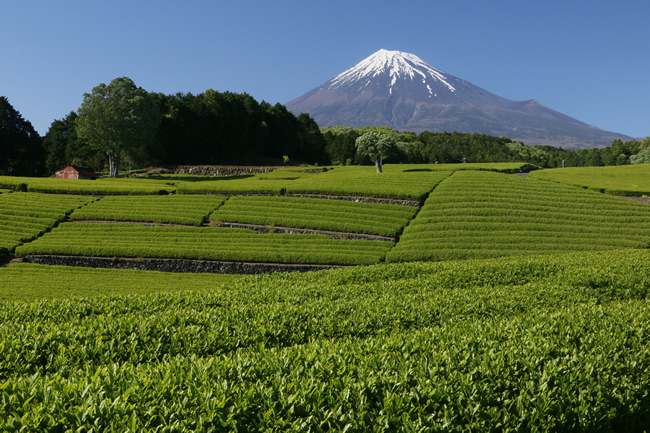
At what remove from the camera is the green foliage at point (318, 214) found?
110 feet

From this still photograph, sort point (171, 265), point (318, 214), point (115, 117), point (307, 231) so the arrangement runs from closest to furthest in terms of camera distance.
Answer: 1. point (171, 265)
2. point (307, 231)
3. point (318, 214)
4. point (115, 117)

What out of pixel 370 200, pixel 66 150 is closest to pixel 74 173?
pixel 66 150

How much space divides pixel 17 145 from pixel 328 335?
275 feet

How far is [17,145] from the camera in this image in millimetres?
74562

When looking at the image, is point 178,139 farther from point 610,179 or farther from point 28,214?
point 610,179

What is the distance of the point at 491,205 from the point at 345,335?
3090 centimetres

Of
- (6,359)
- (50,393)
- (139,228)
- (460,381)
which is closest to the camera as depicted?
(50,393)

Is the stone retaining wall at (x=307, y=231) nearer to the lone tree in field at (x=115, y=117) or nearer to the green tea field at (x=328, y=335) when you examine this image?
the green tea field at (x=328, y=335)

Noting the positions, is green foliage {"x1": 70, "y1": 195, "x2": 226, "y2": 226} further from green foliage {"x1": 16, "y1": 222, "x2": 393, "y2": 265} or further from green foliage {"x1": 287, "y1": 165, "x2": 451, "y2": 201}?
green foliage {"x1": 287, "y1": 165, "x2": 451, "y2": 201}

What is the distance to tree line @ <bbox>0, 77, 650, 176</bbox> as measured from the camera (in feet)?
213

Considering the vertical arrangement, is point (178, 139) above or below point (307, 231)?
above

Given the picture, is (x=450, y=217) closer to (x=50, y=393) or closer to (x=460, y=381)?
(x=460, y=381)

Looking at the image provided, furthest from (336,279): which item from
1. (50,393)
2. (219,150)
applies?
(219,150)

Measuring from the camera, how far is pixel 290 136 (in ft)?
330
